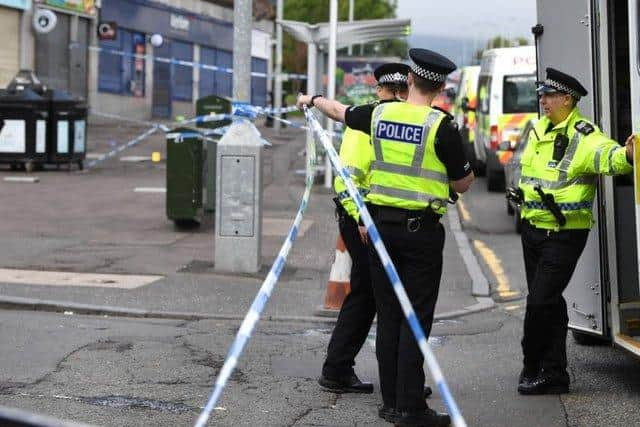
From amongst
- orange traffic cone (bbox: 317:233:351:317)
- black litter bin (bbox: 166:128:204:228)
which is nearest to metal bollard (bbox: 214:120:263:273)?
orange traffic cone (bbox: 317:233:351:317)

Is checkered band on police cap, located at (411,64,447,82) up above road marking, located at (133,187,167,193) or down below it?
below

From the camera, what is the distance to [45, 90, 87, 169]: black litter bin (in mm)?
24750

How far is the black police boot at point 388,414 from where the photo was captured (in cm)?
664

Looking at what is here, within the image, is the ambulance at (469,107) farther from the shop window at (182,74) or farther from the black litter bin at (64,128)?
the shop window at (182,74)

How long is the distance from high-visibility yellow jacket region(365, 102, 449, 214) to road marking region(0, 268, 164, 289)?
5.27 metres

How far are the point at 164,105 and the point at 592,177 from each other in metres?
45.5

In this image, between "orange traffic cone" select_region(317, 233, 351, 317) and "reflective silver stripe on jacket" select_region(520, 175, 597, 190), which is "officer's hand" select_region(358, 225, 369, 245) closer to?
"reflective silver stripe on jacket" select_region(520, 175, 597, 190)

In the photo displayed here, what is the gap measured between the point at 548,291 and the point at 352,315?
3.90 feet

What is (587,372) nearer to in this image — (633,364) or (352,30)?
(633,364)

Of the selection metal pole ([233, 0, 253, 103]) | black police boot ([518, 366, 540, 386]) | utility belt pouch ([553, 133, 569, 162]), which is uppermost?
metal pole ([233, 0, 253, 103])

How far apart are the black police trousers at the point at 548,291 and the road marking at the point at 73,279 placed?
15.8ft

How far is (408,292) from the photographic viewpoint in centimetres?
653

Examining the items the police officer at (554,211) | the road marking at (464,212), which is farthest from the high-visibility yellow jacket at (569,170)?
the road marking at (464,212)

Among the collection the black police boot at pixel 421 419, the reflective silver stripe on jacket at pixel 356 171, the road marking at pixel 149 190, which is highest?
the road marking at pixel 149 190
